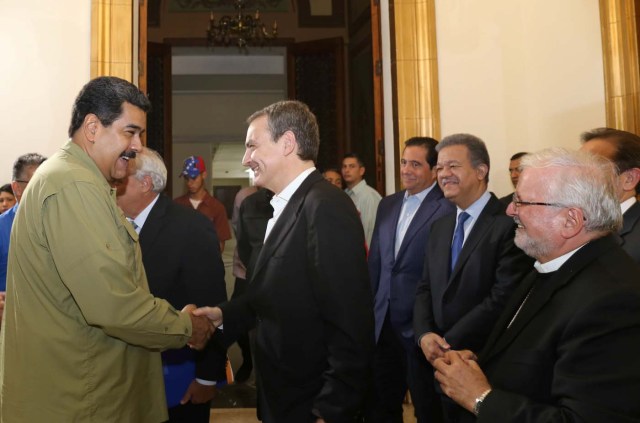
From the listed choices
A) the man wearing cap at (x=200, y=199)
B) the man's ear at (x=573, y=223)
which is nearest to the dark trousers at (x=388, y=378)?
the man's ear at (x=573, y=223)

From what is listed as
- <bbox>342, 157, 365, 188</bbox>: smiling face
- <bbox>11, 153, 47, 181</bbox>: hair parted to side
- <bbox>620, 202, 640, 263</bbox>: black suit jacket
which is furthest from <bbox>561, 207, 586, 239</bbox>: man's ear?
<bbox>342, 157, 365, 188</bbox>: smiling face

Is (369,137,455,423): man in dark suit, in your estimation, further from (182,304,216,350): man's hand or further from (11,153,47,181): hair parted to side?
(11,153,47,181): hair parted to side

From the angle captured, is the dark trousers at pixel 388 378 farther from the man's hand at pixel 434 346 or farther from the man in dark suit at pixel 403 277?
the man's hand at pixel 434 346

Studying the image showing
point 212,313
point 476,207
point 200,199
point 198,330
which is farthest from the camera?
point 200,199

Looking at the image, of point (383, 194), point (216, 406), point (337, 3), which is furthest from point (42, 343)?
point (337, 3)

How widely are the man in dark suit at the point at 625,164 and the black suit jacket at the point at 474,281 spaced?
1.48 ft

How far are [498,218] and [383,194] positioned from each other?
2.64 metres

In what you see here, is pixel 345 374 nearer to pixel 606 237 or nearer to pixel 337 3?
pixel 606 237

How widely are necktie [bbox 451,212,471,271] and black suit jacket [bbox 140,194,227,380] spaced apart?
A: 115cm

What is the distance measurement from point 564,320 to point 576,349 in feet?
0.36

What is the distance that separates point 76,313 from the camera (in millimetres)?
1906

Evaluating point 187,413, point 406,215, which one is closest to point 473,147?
point 406,215

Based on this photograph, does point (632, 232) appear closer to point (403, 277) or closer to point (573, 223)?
point (573, 223)

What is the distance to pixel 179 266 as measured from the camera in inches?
110
